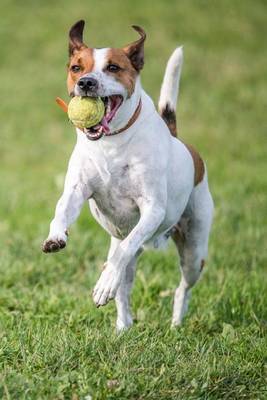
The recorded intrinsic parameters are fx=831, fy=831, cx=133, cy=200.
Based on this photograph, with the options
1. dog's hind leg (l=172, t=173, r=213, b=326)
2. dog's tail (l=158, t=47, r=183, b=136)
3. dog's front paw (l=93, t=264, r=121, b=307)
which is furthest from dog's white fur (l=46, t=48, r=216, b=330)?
dog's tail (l=158, t=47, r=183, b=136)

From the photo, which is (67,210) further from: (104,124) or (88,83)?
(88,83)

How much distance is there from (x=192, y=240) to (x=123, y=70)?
1578 millimetres

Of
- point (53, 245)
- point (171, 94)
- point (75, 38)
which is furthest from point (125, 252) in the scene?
point (171, 94)

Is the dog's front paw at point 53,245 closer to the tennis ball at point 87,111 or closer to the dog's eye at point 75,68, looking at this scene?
the tennis ball at point 87,111

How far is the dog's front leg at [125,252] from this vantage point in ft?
14.9

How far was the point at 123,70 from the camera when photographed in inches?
195

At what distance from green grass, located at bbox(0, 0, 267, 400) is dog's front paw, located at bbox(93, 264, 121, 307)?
8.7 inches

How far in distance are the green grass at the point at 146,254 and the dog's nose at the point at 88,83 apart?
139 cm

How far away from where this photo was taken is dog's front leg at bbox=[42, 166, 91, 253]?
4547 mm

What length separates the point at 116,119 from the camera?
195 inches

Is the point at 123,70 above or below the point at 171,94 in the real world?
above

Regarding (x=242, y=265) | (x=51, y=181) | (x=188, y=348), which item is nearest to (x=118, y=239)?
(x=188, y=348)

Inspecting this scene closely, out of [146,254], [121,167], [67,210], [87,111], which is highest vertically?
[87,111]

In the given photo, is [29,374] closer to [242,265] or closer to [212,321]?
[212,321]
